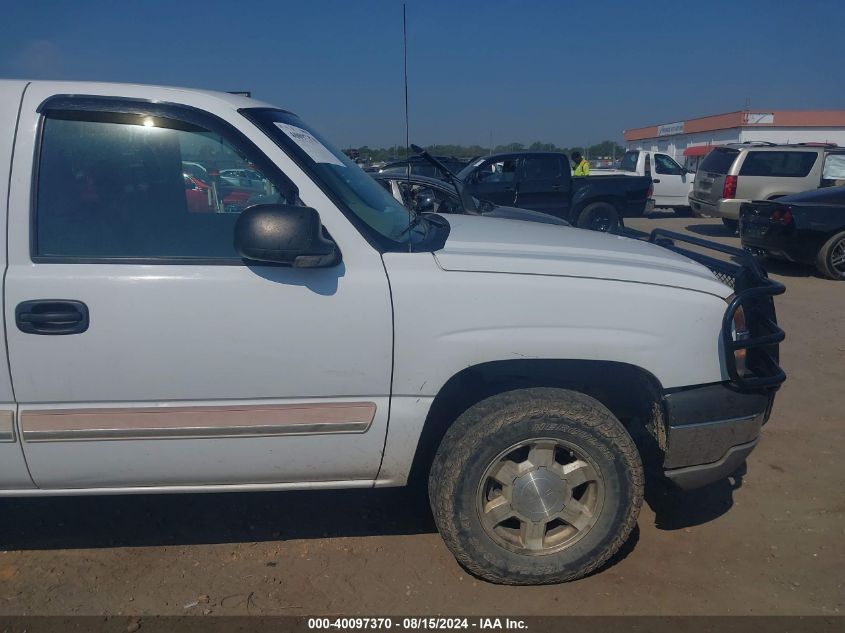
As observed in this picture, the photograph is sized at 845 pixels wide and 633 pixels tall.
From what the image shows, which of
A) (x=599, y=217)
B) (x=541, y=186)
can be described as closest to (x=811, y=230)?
(x=599, y=217)

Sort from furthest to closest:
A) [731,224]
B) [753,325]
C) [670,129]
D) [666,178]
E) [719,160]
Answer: [670,129], [666,178], [731,224], [719,160], [753,325]

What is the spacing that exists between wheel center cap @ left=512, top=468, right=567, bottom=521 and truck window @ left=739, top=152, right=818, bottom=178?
12689 millimetres

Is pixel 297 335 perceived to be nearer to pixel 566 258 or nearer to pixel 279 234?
pixel 279 234

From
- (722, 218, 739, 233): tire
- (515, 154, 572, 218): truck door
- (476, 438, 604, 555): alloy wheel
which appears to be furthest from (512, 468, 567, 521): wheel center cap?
(722, 218, 739, 233): tire

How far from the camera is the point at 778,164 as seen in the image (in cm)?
1402

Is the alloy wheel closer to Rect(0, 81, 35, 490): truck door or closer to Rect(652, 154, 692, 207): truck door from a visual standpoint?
Rect(0, 81, 35, 490): truck door

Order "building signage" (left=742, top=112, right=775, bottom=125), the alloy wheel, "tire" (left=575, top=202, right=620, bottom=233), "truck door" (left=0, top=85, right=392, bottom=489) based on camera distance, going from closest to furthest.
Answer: "truck door" (left=0, top=85, right=392, bottom=489)
the alloy wheel
"tire" (left=575, top=202, right=620, bottom=233)
"building signage" (left=742, top=112, right=775, bottom=125)

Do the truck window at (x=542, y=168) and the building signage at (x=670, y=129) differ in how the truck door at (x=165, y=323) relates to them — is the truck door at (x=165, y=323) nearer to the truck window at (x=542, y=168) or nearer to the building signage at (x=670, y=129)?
the truck window at (x=542, y=168)

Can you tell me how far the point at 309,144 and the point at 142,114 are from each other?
67 cm

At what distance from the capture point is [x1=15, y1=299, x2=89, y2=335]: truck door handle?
2.63 metres

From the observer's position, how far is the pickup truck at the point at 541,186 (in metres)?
12.9

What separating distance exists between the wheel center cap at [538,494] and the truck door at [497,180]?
1008 cm

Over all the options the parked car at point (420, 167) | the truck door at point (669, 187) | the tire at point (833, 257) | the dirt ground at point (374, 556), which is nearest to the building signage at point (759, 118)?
the truck door at point (669, 187)

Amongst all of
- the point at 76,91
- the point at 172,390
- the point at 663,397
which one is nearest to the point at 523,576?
the point at 663,397
